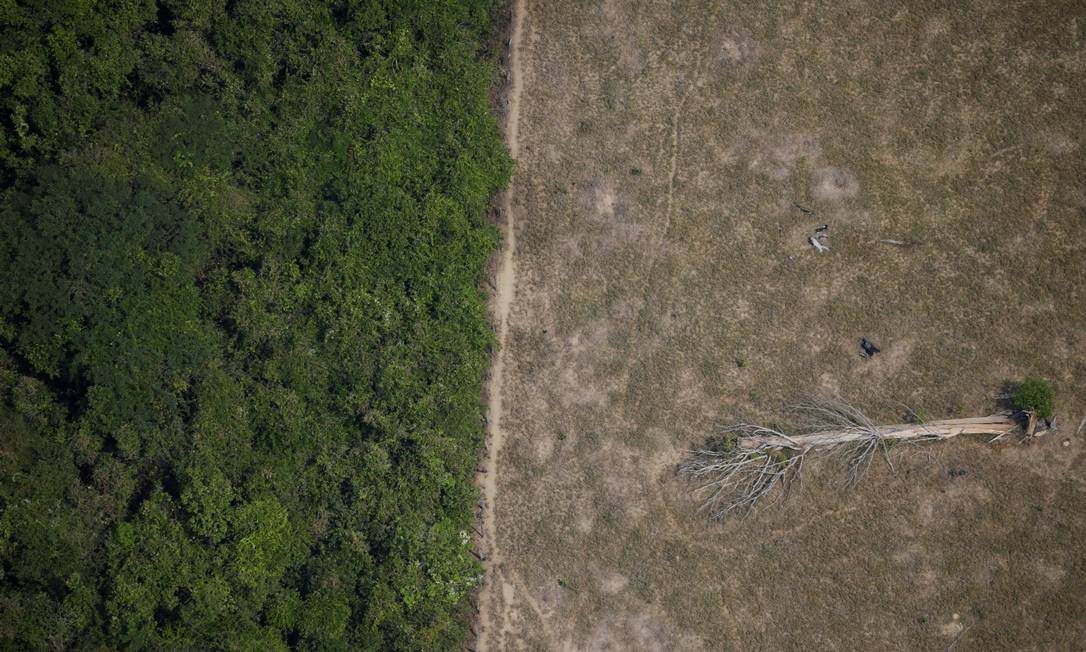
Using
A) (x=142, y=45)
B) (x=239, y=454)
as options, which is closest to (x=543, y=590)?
(x=239, y=454)

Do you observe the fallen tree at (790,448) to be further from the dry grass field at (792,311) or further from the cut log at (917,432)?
the dry grass field at (792,311)

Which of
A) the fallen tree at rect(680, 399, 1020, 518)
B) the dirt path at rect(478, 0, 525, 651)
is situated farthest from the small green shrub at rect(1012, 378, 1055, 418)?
the dirt path at rect(478, 0, 525, 651)

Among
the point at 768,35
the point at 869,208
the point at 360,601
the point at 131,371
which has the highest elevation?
the point at 768,35

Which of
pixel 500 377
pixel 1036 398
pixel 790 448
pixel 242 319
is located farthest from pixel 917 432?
pixel 242 319

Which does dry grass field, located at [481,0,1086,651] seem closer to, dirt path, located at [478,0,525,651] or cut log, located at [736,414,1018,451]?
dirt path, located at [478,0,525,651]

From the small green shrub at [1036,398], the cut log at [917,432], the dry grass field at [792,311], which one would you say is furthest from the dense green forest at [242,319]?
the small green shrub at [1036,398]

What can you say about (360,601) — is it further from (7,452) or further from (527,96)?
(527,96)

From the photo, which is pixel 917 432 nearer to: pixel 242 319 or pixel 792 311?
pixel 792 311
